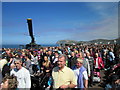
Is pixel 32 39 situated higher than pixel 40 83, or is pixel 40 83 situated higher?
pixel 32 39

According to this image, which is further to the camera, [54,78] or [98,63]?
[98,63]

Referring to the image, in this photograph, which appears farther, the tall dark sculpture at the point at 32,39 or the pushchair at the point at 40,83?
the tall dark sculpture at the point at 32,39

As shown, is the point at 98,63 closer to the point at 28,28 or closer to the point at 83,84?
the point at 83,84

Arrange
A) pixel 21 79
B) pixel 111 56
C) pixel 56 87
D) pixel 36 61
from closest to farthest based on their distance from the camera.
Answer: pixel 56 87 → pixel 21 79 → pixel 36 61 → pixel 111 56

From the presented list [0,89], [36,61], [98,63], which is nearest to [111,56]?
[98,63]

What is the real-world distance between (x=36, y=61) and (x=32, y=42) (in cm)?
997

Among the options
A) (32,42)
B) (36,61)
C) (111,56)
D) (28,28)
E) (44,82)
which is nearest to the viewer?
(44,82)

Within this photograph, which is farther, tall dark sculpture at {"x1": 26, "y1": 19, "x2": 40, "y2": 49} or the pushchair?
tall dark sculpture at {"x1": 26, "y1": 19, "x2": 40, "y2": 49}

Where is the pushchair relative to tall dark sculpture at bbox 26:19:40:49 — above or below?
below

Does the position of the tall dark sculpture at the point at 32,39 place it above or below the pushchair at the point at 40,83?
above

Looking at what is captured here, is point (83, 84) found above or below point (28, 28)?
below

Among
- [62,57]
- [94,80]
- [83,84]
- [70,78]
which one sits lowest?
[94,80]

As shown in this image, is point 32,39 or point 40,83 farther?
point 32,39

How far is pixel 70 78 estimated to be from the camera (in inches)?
95.5
